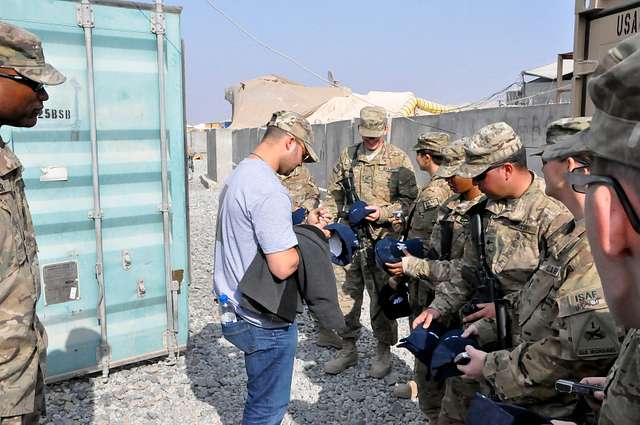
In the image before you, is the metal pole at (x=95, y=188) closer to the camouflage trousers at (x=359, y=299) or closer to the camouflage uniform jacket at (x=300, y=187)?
the camouflage trousers at (x=359, y=299)

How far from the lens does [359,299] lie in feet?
14.8

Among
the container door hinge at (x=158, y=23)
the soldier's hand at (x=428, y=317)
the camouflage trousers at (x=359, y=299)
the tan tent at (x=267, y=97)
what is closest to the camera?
the soldier's hand at (x=428, y=317)

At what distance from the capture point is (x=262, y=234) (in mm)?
2238

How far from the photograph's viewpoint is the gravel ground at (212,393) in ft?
11.3

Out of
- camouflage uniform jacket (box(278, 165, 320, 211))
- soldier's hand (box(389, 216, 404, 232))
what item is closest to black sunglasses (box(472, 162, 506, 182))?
soldier's hand (box(389, 216, 404, 232))

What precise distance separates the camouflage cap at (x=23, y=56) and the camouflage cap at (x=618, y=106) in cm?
195

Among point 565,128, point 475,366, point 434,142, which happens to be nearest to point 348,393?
point 434,142

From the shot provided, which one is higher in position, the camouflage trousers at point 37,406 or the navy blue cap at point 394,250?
the navy blue cap at point 394,250

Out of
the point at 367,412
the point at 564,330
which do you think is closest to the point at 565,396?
the point at 564,330

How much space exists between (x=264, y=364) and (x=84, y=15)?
2.52m

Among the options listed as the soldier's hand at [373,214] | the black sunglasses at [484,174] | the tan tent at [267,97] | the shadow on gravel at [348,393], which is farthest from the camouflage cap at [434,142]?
the tan tent at [267,97]

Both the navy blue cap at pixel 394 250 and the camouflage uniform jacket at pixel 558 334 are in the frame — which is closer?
the camouflage uniform jacket at pixel 558 334

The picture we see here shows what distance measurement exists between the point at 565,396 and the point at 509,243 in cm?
74

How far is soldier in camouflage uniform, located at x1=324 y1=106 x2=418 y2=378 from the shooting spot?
4160mm
